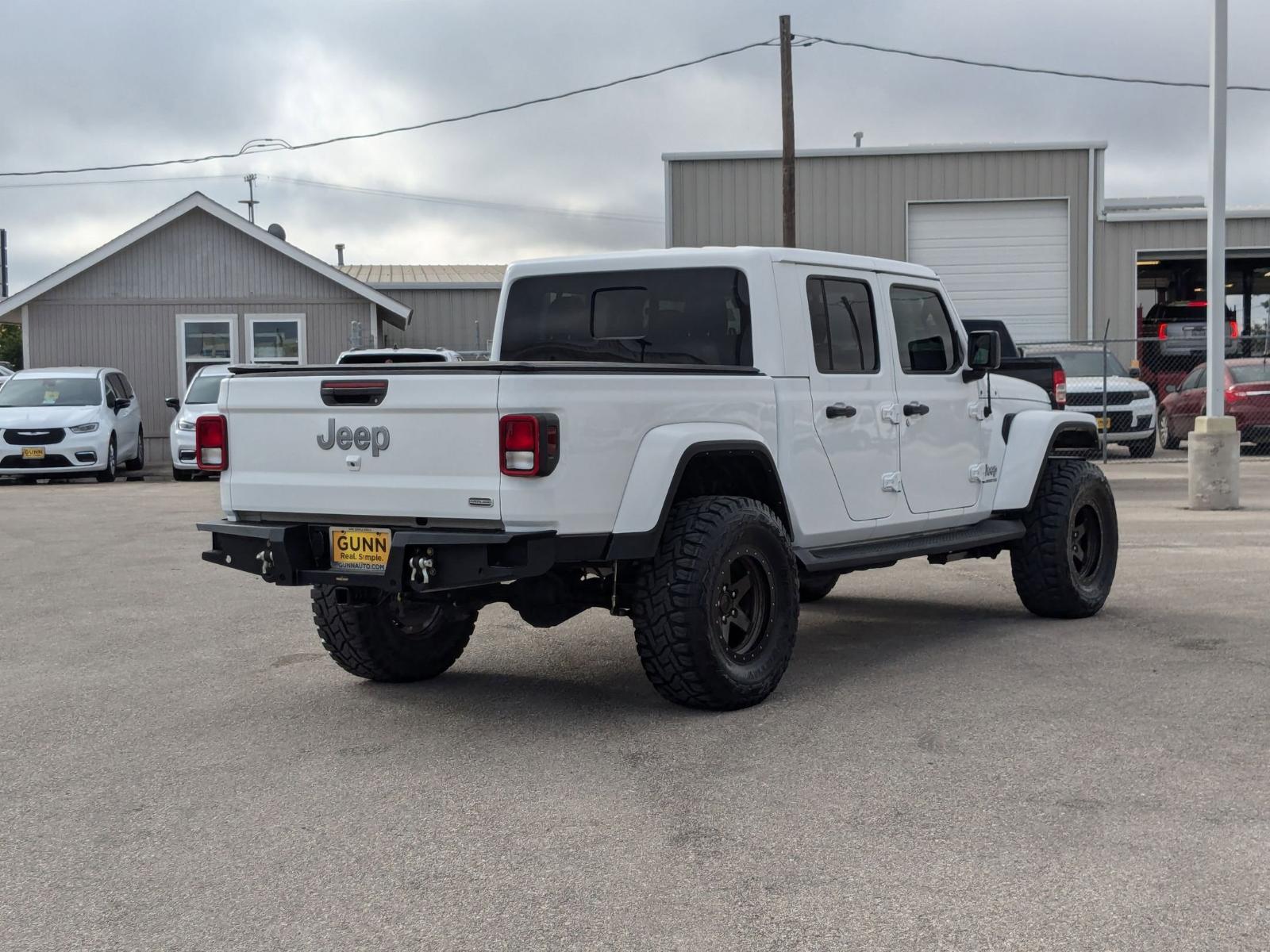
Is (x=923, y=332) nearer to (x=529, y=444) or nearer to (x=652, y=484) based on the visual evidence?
(x=652, y=484)

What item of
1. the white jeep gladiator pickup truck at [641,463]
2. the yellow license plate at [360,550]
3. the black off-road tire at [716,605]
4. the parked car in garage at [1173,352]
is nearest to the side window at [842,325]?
the white jeep gladiator pickup truck at [641,463]

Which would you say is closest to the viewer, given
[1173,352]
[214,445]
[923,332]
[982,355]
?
[214,445]

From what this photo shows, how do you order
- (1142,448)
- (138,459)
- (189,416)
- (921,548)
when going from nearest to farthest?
(921,548)
(189,416)
(1142,448)
(138,459)

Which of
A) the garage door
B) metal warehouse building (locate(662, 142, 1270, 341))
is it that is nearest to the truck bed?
metal warehouse building (locate(662, 142, 1270, 341))

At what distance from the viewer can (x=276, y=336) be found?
29062mm

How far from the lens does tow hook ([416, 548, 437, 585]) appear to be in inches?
221

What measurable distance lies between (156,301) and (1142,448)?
18.5m

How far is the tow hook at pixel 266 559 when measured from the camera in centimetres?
603

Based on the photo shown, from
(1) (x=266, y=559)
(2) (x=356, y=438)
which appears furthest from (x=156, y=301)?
(2) (x=356, y=438)

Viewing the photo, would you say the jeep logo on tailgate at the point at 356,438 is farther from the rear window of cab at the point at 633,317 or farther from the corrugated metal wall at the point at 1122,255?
the corrugated metal wall at the point at 1122,255

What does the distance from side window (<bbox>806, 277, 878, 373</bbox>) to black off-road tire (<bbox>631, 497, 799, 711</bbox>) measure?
3.52 feet

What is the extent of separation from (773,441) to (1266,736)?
2315 mm

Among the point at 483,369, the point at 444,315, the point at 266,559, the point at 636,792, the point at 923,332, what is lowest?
the point at 636,792

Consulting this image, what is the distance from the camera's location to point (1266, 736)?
5.64 m
